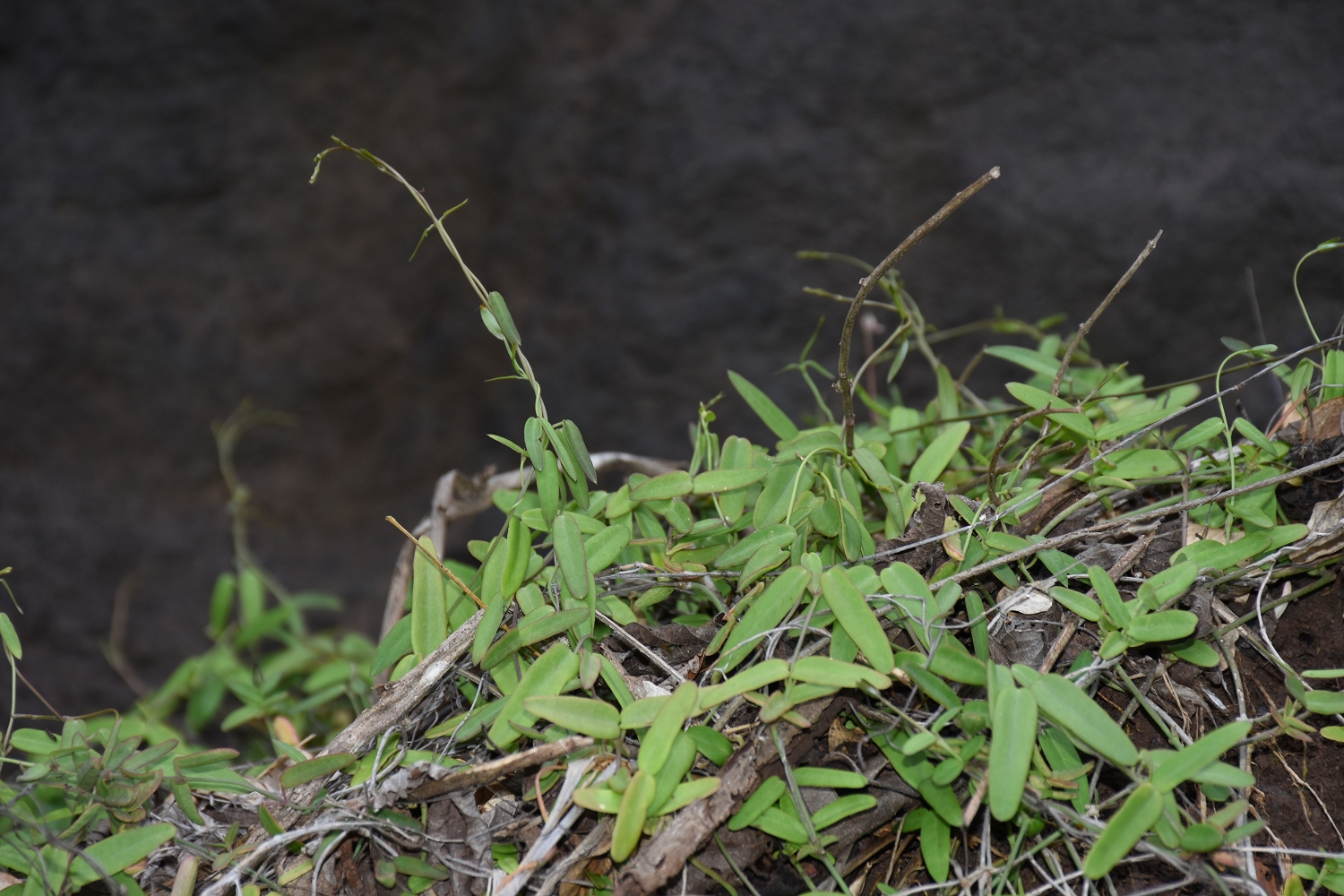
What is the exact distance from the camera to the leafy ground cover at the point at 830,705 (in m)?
0.51

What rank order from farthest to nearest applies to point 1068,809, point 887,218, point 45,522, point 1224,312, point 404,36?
1. point 404,36
2. point 45,522
3. point 887,218
4. point 1224,312
5. point 1068,809

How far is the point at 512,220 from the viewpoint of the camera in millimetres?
1974

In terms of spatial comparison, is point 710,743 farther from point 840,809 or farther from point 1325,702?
point 1325,702

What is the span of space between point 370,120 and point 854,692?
1939mm

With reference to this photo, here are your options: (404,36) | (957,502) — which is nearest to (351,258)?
(404,36)

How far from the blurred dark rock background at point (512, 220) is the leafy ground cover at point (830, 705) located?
3.33ft

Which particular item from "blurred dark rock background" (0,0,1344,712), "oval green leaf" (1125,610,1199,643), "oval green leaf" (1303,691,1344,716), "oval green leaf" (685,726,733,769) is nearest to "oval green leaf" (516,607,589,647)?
"oval green leaf" (685,726,733,769)

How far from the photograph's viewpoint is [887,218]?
168 cm

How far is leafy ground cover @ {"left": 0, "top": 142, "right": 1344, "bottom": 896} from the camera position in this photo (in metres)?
0.51

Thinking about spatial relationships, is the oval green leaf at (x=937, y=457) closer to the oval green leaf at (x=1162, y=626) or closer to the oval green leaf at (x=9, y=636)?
the oval green leaf at (x=1162, y=626)

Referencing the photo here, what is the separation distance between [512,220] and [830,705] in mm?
1658

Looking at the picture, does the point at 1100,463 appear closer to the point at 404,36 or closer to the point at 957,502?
the point at 957,502

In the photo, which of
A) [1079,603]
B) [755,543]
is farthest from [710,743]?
[1079,603]

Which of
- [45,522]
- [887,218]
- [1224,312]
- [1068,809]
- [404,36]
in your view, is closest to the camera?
[1068,809]
